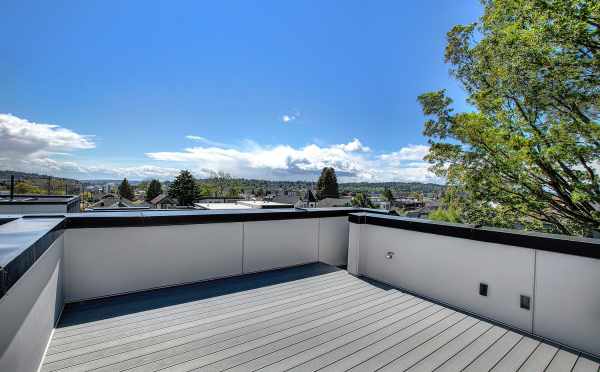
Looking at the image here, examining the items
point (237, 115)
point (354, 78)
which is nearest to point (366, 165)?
point (237, 115)

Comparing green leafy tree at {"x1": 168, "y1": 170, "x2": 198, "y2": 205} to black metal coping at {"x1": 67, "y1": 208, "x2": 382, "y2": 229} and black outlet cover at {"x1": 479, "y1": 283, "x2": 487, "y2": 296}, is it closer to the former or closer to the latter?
black metal coping at {"x1": 67, "y1": 208, "x2": 382, "y2": 229}

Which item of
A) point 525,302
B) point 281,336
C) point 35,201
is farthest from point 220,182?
point 525,302

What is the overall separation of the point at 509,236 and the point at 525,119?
6.38m

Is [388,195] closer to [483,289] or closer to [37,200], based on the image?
[37,200]

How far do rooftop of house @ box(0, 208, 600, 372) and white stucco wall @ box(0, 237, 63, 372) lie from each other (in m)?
0.01

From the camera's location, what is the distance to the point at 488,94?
25.2 feet

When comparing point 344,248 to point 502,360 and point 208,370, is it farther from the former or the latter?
point 208,370

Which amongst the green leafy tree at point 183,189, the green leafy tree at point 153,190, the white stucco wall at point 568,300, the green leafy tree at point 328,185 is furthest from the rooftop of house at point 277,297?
the green leafy tree at point 153,190

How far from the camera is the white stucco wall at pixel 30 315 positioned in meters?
1.03

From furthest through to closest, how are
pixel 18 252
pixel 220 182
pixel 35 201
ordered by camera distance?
pixel 220 182 < pixel 35 201 < pixel 18 252

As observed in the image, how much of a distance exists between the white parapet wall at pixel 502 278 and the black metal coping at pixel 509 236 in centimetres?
4

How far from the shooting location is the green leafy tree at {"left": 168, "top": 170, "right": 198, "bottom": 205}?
137 ft

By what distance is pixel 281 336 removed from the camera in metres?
2.16

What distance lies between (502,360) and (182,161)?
49.8m
